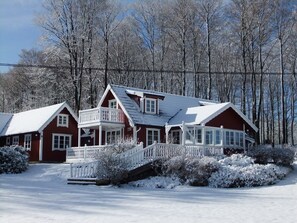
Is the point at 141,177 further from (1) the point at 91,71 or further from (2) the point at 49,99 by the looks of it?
(2) the point at 49,99

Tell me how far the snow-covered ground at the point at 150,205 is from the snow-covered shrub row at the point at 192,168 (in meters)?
0.85

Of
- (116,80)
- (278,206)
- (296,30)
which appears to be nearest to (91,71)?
(116,80)

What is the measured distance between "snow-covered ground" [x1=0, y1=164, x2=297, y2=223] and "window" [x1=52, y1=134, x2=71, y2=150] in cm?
1598

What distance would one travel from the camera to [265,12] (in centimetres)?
3919

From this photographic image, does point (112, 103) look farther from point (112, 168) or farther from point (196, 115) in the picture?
point (112, 168)

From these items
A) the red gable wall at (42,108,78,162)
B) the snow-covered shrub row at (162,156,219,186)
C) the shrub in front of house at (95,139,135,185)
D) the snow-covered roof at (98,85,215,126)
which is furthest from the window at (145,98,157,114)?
the snow-covered shrub row at (162,156,219,186)

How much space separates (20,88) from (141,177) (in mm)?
34915

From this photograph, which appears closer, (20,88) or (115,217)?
(115,217)

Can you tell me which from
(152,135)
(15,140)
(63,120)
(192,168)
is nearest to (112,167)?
(192,168)

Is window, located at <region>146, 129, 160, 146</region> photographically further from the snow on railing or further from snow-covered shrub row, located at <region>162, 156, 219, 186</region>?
snow-covered shrub row, located at <region>162, 156, 219, 186</region>

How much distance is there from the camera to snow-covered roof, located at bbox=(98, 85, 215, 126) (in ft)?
103

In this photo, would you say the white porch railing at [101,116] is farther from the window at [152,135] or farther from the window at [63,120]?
the window at [63,120]

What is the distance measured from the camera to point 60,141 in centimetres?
3728

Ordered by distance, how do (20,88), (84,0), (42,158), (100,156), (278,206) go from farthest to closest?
(20,88), (84,0), (42,158), (100,156), (278,206)
